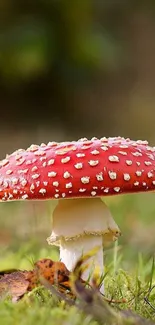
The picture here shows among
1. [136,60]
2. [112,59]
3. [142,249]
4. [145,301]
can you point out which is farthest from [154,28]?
[145,301]

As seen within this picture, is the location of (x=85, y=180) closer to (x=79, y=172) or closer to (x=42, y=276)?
(x=79, y=172)

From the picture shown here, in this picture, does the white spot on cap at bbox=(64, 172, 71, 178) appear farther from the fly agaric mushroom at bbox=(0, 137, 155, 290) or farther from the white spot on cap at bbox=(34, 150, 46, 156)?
the white spot on cap at bbox=(34, 150, 46, 156)

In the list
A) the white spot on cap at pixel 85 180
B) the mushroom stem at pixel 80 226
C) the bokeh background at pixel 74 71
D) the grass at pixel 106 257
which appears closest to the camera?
the grass at pixel 106 257

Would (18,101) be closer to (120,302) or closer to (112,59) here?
(112,59)

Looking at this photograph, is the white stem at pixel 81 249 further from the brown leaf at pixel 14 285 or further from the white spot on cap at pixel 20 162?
the white spot on cap at pixel 20 162

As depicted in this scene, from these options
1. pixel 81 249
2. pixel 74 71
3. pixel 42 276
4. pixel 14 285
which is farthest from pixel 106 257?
pixel 74 71

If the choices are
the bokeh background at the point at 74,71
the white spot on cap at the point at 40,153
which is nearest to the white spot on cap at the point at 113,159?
the white spot on cap at the point at 40,153
